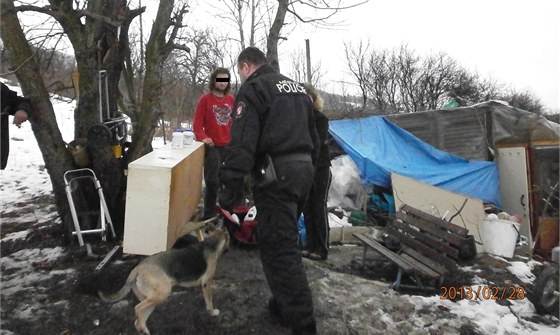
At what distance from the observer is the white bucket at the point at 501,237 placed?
5824 millimetres

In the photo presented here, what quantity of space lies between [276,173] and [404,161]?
5431 millimetres

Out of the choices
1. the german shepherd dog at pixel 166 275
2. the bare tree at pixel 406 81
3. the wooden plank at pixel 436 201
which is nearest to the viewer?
the german shepherd dog at pixel 166 275

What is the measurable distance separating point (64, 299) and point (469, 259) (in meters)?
4.81

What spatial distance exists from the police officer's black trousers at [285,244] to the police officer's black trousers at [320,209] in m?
1.85

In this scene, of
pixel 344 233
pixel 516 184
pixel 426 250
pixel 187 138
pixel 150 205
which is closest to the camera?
pixel 150 205

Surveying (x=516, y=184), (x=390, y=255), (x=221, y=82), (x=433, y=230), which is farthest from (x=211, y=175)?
(x=516, y=184)

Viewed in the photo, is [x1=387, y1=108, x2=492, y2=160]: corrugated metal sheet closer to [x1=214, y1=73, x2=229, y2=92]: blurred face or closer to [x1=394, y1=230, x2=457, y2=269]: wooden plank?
[x1=394, y1=230, x2=457, y2=269]: wooden plank

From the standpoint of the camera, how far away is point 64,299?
3488mm

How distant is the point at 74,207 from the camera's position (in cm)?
453

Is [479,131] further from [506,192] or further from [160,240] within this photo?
[160,240]

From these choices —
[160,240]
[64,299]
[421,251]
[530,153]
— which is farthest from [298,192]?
[530,153]

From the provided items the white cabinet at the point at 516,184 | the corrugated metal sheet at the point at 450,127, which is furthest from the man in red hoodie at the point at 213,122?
the white cabinet at the point at 516,184

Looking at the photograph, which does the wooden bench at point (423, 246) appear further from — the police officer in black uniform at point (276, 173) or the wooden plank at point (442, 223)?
the police officer in black uniform at point (276, 173)

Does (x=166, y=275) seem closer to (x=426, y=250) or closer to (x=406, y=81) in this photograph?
(x=426, y=250)
